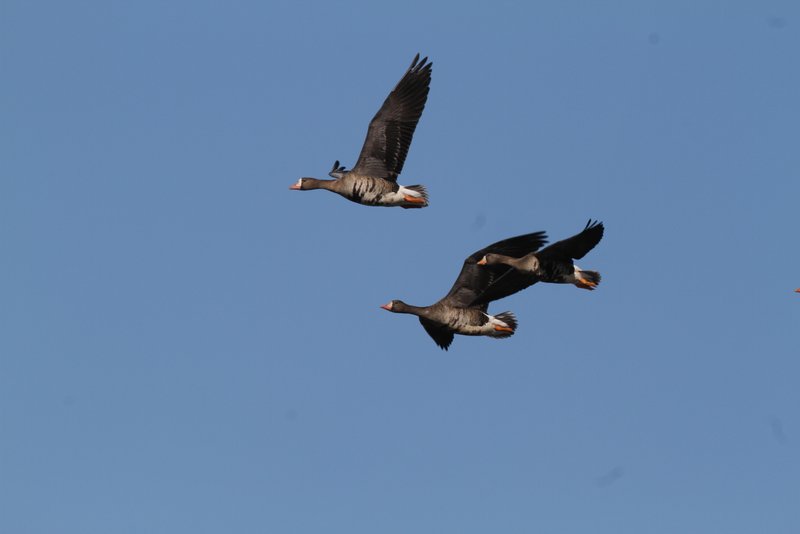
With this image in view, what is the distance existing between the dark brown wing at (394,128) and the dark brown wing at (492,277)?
2524mm

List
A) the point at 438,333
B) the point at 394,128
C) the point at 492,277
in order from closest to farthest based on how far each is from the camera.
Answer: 1. the point at 492,277
2. the point at 394,128
3. the point at 438,333

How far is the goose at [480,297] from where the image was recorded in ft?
89.7

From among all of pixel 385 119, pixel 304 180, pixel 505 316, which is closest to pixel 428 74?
pixel 385 119

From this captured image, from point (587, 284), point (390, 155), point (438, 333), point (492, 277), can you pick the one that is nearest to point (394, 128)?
point (390, 155)

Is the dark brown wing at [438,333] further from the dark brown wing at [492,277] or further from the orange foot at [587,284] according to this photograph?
the orange foot at [587,284]

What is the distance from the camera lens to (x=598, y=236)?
2439cm

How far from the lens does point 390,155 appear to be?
28.4 metres

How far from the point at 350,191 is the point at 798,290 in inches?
355

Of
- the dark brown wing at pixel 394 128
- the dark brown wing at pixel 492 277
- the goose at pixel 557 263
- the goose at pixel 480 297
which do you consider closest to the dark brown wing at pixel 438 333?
the goose at pixel 480 297

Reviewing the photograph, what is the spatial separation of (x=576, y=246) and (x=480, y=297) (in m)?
3.54

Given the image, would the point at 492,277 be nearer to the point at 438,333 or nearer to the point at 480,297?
the point at 480,297

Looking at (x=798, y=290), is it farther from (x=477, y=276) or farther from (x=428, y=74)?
(x=428, y=74)

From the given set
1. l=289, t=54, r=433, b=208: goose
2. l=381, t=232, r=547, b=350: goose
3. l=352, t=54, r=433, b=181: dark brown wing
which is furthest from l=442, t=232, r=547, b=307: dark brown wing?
l=352, t=54, r=433, b=181: dark brown wing

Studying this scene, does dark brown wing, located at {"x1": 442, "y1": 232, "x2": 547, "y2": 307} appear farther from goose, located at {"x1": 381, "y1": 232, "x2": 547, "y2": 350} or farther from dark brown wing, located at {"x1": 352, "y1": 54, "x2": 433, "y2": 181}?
dark brown wing, located at {"x1": 352, "y1": 54, "x2": 433, "y2": 181}
